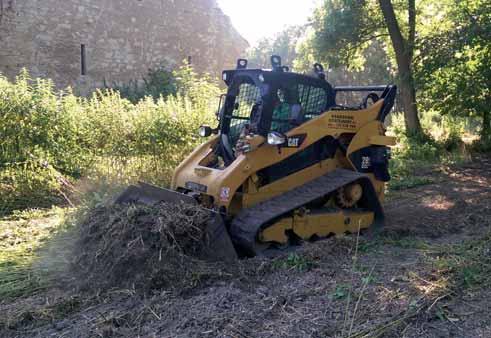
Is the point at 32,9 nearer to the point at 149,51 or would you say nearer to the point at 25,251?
the point at 149,51

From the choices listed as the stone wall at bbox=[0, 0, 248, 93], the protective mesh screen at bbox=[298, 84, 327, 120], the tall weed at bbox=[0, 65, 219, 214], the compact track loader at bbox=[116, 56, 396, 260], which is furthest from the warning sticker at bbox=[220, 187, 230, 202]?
the stone wall at bbox=[0, 0, 248, 93]

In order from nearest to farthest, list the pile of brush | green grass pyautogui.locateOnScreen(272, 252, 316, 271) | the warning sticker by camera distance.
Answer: the pile of brush
green grass pyautogui.locateOnScreen(272, 252, 316, 271)
the warning sticker

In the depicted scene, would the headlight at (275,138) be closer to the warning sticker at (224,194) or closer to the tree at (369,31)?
the warning sticker at (224,194)

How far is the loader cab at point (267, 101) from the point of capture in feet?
21.1

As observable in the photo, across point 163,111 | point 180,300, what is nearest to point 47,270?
point 180,300

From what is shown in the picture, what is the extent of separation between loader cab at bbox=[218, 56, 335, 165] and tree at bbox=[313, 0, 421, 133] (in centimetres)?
939

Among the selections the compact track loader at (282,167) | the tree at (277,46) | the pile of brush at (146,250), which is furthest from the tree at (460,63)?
the tree at (277,46)

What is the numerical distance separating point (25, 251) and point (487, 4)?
1146 cm

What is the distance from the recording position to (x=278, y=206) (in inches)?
239

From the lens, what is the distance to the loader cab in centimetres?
643

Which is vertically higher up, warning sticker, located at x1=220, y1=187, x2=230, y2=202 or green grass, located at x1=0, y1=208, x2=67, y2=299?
warning sticker, located at x1=220, y1=187, x2=230, y2=202

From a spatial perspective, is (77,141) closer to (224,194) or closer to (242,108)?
(242,108)

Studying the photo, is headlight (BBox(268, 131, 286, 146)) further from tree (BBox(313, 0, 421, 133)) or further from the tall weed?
tree (BBox(313, 0, 421, 133))

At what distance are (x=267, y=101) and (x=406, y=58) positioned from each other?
11032 mm
